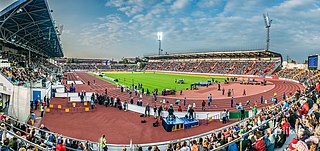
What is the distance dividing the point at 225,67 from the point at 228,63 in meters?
3.22

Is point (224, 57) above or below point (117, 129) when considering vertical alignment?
above

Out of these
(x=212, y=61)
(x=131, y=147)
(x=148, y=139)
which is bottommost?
(x=148, y=139)

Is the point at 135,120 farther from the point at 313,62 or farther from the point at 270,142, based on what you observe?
the point at 313,62

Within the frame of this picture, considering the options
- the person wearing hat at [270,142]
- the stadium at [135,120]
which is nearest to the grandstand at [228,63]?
the stadium at [135,120]

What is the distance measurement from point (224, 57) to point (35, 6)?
6530cm

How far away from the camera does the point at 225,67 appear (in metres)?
69.6

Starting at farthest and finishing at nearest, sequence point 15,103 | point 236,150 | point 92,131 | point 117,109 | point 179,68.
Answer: point 179,68
point 117,109
point 15,103
point 92,131
point 236,150

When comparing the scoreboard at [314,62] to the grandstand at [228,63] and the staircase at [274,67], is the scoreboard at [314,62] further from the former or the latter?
the grandstand at [228,63]

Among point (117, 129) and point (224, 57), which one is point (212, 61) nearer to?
point (224, 57)

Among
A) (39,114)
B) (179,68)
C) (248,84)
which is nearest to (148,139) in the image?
(39,114)

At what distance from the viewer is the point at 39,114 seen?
60.2 feet

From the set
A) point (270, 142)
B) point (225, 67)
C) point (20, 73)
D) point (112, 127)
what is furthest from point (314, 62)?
point (20, 73)

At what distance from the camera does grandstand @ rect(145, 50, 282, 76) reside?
5940 cm

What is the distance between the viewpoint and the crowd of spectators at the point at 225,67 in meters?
59.0
